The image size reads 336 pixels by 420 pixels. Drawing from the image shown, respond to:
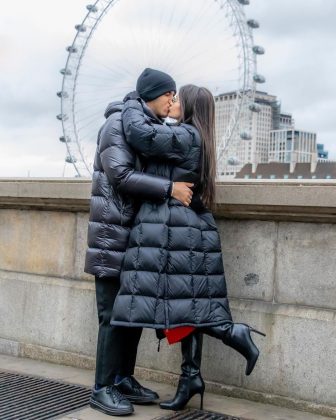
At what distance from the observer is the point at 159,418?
3.99 m

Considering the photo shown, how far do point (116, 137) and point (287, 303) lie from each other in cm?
140

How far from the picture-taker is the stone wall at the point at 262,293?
13.6ft

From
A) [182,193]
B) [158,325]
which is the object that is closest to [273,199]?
[182,193]

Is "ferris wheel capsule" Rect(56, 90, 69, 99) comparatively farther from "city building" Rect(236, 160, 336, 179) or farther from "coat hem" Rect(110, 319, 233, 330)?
"city building" Rect(236, 160, 336, 179)

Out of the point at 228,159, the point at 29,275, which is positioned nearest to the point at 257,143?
the point at 228,159

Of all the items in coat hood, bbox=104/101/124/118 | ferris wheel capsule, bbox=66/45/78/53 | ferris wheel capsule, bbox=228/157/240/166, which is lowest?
coat hood, bbox=104/101/124/118

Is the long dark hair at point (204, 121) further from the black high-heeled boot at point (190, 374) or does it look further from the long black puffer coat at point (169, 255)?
the black high-heeled boot at point (190, 374)

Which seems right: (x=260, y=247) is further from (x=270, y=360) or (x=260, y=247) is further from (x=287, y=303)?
(x=270, y=360)

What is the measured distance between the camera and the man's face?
418cm

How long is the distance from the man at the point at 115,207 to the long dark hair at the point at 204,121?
0.12m

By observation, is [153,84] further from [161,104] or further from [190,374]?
[190,374]

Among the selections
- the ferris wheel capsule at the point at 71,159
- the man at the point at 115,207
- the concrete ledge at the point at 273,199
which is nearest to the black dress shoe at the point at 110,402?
the man at the point at 115,207

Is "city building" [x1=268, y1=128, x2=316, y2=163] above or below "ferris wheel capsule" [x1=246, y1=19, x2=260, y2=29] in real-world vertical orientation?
above

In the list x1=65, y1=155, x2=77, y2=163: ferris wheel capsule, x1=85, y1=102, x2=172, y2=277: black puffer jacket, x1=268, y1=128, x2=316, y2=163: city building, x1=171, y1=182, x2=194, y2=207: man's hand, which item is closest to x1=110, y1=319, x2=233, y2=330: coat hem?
x1=85, y1=102, x2=172, y2=277: black puffer jacket
